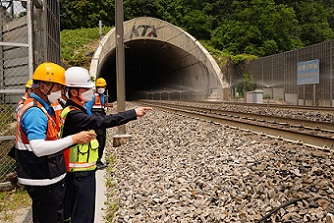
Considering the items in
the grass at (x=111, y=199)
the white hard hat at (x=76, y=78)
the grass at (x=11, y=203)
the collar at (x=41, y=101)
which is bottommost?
the grass at (x=11, y=203)

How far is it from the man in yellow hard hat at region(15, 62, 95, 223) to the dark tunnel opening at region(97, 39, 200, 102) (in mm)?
32660

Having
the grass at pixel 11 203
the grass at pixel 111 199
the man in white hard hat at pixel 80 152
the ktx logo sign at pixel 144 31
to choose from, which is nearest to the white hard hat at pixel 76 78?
the man in white hard hat at pixel 80 152

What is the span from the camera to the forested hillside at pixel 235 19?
57406mm

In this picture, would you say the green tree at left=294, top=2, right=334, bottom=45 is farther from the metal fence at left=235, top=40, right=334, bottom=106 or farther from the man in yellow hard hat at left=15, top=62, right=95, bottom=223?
the man in yellow hard hat at left=15, top=62, right=95, bottom=223

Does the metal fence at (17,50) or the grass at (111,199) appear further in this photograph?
the metal fence at (17,50)

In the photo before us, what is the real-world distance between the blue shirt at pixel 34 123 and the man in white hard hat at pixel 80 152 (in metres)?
0.56

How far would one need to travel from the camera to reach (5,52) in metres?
8.46

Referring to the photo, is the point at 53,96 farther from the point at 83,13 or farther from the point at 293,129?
the point at 83,13

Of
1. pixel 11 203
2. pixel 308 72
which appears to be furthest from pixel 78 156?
pixel 308 72

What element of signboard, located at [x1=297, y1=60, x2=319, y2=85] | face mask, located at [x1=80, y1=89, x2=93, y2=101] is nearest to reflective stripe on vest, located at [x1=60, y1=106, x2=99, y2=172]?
face mask, located at [x1=80, y1=89, x2=93, y2=101]

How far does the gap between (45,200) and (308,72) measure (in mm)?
23735

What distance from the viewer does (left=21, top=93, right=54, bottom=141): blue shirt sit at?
9.70 ft

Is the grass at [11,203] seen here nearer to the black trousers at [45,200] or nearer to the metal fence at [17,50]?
the metal fence at [17,50]

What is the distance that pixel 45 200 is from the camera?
3242 mm
